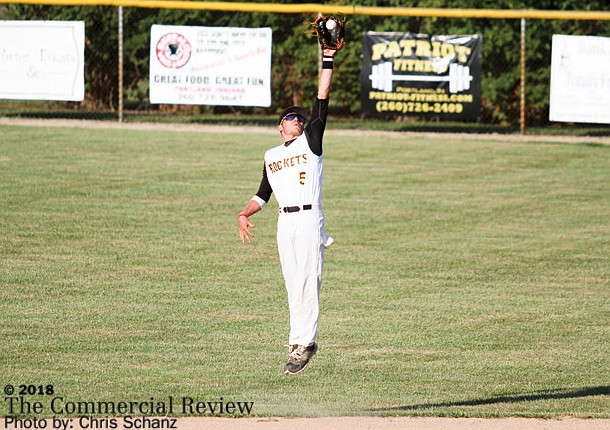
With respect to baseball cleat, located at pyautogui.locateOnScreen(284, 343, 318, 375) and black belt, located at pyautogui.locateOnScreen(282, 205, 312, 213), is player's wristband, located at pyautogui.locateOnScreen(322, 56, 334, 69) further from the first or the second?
baseball cleat, located at pyautogui.locateOnScreen(284, 343, 318, 375)

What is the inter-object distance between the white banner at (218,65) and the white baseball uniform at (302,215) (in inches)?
575

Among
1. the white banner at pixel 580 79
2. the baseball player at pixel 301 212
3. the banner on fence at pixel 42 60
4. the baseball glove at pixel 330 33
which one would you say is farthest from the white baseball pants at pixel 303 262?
the banner on fence at pixel 42 60

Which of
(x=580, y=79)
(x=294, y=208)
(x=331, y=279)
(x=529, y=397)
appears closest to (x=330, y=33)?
(x=294, y=208)

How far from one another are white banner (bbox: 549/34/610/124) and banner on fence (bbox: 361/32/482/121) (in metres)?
1.52

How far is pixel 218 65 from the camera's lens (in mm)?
22609

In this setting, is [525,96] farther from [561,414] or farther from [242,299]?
[561,414]

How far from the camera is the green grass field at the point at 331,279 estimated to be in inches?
353

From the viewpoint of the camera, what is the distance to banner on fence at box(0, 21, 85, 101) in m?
22.5

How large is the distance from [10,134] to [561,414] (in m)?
15.9

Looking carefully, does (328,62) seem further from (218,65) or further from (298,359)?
(218,65)

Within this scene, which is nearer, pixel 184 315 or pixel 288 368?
pixel 288 368

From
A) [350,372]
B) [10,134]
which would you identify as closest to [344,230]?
[350,372]

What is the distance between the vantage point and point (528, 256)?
14188mm

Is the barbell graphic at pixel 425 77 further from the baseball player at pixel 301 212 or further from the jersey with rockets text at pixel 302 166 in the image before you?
the jersey with rockets text at pixel 302 166
